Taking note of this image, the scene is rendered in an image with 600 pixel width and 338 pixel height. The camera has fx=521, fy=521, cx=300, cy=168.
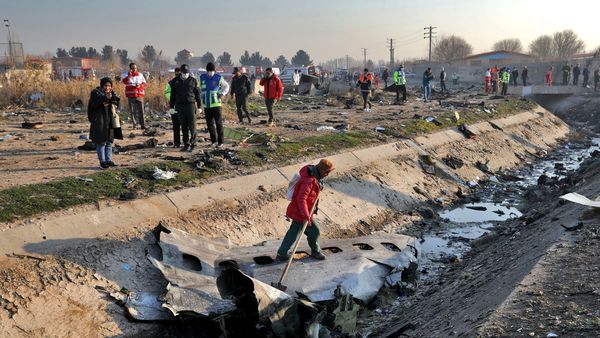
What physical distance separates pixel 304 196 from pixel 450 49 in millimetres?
91257

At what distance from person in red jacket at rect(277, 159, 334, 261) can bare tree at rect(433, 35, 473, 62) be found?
88.7 metres

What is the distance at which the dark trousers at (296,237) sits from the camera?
264 inches

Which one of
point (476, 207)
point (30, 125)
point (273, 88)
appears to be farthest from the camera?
point (273, 88)

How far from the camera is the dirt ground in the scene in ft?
30.0

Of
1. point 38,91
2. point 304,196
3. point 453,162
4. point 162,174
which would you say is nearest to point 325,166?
point 304,196

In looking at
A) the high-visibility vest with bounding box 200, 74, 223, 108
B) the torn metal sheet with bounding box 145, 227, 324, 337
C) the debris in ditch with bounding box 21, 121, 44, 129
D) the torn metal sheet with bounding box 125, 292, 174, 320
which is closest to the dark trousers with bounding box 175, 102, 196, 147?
the high-visibility vest with bounding box 200, 74, 223, 108

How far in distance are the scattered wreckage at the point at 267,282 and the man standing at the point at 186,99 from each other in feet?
13.2

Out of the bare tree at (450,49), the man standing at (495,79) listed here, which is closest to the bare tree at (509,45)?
the bare tree at (450,49)

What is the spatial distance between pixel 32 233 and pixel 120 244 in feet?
3.36

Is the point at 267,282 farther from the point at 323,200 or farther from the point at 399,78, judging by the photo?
the point at 399,78

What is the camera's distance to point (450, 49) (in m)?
91.2

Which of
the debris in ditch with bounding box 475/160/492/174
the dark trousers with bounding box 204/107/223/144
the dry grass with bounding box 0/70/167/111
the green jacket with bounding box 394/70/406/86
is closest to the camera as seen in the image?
the dark trousers with bounding box 204/107/223/144

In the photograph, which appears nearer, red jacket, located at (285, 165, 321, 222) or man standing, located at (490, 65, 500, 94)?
red jacket, located at (285, 165, 321, 222)

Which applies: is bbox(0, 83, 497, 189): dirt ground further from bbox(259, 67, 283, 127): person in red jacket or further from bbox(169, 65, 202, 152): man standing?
bbox(259, 67, 283, 127): person in red jacket
